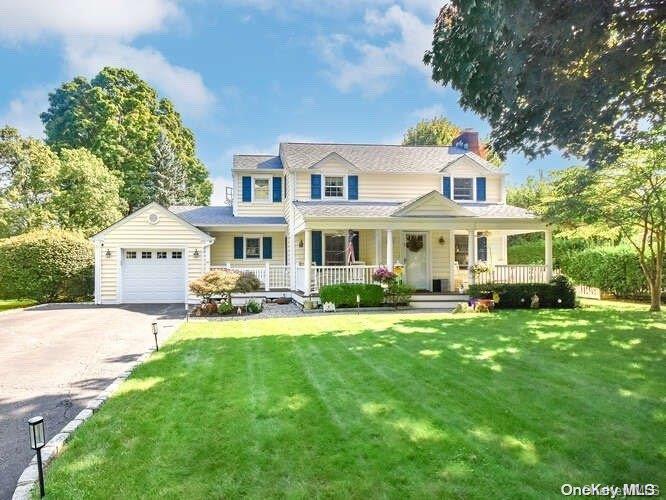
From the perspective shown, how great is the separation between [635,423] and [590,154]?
394 cm

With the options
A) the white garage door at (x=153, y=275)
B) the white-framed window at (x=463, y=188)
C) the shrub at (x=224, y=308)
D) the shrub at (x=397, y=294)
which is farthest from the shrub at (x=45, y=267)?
the white-framed window at (x=463, y=188)

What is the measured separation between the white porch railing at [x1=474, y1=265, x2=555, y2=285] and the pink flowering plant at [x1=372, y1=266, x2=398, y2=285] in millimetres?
3481

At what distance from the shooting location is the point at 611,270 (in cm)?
1834

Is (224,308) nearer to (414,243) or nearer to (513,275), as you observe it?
(414,243)

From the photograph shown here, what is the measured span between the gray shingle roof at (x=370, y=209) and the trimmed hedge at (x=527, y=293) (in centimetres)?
264

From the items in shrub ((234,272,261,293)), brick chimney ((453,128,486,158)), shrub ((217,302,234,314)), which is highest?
brick chimney ((453,128,486,158))

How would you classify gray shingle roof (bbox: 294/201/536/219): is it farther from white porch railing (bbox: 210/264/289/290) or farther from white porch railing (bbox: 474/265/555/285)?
white porch railing (bbox: 210/264/289/290)

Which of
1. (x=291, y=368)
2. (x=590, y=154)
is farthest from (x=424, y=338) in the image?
(x=590, y=154)

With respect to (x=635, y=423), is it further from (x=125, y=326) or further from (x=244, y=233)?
(x=244, y=233)

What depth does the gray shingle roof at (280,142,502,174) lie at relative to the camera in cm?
1806

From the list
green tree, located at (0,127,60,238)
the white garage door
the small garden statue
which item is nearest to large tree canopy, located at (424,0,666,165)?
the small garden statue

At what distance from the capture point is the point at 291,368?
21.1 ft

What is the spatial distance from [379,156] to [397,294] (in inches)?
309

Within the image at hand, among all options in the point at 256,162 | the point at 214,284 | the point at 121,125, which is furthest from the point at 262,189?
the point at 121,125
